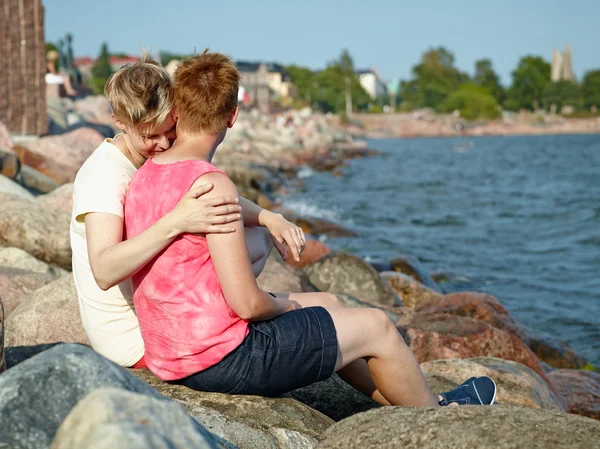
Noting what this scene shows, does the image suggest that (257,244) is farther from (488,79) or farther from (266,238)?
(488,79)

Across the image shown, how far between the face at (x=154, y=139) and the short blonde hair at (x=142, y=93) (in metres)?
0.05

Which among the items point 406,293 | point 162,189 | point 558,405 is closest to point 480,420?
point 162,189

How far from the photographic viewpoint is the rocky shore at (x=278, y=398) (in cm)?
189

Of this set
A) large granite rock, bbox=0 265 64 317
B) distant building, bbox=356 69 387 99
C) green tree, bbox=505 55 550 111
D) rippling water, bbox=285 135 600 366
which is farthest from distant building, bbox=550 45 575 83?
large granite rock, bbox=0 265 64 317

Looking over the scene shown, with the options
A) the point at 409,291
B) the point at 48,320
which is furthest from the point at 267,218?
the point at 409,291

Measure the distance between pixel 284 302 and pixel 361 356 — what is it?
15.1 inches

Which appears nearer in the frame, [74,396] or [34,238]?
[74,396]

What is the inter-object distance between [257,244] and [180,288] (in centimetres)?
58

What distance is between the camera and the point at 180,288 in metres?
2.83

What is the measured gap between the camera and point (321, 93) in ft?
384

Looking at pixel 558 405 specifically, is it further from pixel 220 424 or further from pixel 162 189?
pixel 162 189

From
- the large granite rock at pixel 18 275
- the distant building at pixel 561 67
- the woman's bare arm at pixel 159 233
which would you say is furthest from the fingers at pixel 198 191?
the distant building at pixel 561 67

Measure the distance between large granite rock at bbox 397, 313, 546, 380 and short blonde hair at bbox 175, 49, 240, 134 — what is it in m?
2.65

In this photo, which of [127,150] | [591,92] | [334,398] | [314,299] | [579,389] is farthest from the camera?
[591,92]
